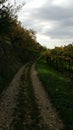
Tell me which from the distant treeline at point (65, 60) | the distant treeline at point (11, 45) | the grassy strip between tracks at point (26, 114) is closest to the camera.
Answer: the grassy strip between tracks at point (26, 114)

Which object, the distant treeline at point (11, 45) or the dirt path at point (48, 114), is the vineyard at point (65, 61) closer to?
the distant treeline at point (11, 45)

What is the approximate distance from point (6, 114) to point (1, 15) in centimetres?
2404

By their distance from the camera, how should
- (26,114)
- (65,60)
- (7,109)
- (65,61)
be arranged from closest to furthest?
1. (26,114)
2. (7,109)
3. (65,60)
4. (65,61)

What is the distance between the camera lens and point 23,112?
2278 cm

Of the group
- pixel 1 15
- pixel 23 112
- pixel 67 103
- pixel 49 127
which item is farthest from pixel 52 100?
pixel 1 15

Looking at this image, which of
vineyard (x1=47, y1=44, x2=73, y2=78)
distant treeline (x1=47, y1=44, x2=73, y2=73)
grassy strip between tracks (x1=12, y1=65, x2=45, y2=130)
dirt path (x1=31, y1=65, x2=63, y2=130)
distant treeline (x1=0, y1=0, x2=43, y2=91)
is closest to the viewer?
grassy strip between tracks (x1=12, y1=65, x2=45, y2=130)

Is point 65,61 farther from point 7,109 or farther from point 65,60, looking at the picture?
point 7,109

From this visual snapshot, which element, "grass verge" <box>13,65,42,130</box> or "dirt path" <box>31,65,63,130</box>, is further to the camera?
"dirt path" <box>31,65,63,130</box>

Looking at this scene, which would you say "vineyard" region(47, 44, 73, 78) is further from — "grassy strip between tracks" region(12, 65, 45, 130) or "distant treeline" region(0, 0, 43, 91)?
"grassy strip between tracks" region(12, 65, 45, 130)

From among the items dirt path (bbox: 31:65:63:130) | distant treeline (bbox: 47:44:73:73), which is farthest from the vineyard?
dirt path (bbox: 31:65:63:130)

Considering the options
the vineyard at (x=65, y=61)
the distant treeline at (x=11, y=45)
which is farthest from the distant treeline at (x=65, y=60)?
the distant treeline at (x=11, y=45)

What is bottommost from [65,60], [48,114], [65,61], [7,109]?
[48,114]

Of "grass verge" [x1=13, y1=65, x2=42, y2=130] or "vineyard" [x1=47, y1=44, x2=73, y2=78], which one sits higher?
"vineyard" [x1=47, y1=44, x2=73, y2=78]

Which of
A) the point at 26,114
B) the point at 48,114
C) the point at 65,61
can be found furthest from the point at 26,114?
the point at 65,61
